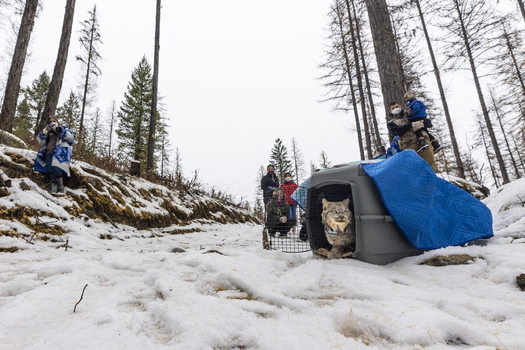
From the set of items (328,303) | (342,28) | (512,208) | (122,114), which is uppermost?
(342,28)

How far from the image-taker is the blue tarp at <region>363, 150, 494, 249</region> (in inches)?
85.7

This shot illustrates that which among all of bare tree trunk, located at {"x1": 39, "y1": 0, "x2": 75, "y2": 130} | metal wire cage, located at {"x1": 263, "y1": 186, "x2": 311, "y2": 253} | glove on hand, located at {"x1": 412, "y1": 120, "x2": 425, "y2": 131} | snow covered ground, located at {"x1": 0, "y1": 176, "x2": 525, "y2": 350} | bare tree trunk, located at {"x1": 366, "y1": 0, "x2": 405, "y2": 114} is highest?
bare tree trunk, located at {"x1": 39, "y1": 0, "x2": 75, "y2": 130}

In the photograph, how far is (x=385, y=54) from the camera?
4301mm

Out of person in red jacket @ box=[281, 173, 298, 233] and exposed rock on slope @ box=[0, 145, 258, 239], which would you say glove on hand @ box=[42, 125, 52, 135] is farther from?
person in red jacket @ box=[281, 173, 298, 233]

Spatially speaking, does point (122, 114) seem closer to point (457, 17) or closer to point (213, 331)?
point (213, 331)

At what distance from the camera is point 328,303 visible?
1.52 m

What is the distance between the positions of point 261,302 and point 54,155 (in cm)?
473

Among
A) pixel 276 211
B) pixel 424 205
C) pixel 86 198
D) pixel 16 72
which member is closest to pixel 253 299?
pixel 424 205

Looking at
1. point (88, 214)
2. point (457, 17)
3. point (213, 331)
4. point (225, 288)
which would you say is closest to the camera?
point (213, 331)

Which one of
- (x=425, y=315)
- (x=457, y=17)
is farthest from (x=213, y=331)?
(x=457, y=17)

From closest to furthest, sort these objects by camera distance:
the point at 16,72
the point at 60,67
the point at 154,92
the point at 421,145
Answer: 1. the point at 421,145
2. the point at 60,67
3. the point at 16,72
4. the point at 154,92

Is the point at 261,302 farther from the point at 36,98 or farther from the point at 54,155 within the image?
the point at 36,98

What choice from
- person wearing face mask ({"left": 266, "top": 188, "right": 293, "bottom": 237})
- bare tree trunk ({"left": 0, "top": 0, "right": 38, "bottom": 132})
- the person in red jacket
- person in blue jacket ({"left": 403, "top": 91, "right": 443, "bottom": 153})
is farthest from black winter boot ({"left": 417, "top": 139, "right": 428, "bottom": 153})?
bare tree trunk ({"left": 0, "top": 0, "right": 38, "bottom": 132})

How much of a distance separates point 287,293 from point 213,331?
708 millimetres
